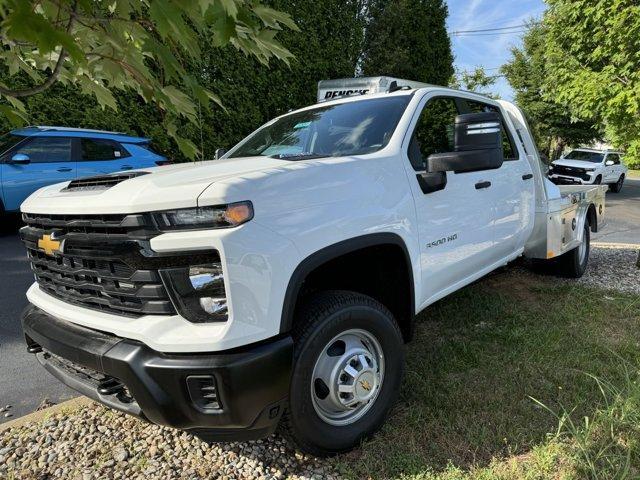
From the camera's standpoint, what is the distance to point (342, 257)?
8.16 ft

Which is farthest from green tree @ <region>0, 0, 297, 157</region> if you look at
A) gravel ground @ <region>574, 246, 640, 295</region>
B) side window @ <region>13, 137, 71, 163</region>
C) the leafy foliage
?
the leafy foliage

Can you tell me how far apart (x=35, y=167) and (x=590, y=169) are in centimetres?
1856

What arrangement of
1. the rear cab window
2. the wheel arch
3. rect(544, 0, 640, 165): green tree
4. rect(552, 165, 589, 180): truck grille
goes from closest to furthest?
1. the wheel arch
2. the rear cab window
3. rect(544, 0, 640, 165): green tree
4. rect(552, 165, 589, 180): truck grille

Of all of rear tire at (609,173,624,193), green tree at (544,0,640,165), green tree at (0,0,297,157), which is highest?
green tree at (544,0,640,165)

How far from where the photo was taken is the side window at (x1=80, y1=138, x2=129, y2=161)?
8.31 meters

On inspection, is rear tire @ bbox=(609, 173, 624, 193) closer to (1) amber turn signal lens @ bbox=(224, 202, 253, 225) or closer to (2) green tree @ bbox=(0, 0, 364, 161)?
(2) green tree @ bbox=(0, 0, 364, 161)

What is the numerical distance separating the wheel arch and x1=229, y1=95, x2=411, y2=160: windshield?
0.57 meters

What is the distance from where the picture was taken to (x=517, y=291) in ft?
16.5

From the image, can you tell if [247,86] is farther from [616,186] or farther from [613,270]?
[616,186]

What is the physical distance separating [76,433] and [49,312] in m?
0.76

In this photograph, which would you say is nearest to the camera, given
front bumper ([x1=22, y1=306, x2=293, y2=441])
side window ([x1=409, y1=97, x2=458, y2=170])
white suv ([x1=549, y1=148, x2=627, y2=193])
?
front bumper ([x1=22, y1=306, x2=293, y2=441])

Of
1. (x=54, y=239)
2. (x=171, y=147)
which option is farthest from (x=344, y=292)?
(x=171, y=147)

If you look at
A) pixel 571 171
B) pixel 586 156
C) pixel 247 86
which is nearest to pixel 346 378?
pixel 247 86

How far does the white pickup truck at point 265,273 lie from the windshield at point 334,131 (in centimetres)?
2
